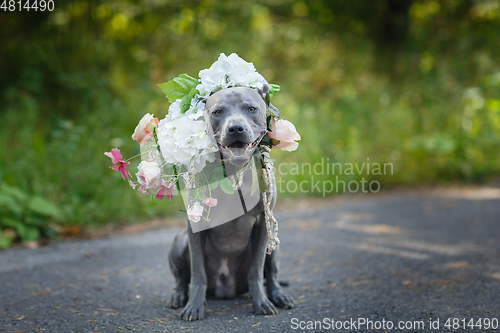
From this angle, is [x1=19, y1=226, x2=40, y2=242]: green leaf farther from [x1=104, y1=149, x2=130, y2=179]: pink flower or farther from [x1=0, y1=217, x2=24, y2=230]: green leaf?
[x1=104, y1=149, x2=130, y2=179]: pink flower

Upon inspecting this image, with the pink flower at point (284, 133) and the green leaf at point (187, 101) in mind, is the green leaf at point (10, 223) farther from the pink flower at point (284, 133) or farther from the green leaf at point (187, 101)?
the pink flower at point (284, 133)

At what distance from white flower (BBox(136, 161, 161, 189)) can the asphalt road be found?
2.77ft

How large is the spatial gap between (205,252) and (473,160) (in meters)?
6.90

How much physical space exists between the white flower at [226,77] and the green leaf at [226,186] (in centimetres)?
52

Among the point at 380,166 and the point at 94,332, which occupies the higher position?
the point at 380,166

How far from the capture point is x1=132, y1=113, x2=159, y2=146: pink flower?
2.66m

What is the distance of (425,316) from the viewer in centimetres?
272

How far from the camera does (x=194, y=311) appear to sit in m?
2.70

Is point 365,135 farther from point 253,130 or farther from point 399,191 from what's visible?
point 253,130

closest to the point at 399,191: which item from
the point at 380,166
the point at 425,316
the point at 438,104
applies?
the point at 380,166

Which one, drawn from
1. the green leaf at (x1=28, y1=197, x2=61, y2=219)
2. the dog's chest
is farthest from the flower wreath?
the green leaf at (x1=28, y1=197, x2=61, y2=219)

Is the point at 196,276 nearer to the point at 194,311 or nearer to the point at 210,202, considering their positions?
the point at 194,311

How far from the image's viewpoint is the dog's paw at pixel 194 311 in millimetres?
2680

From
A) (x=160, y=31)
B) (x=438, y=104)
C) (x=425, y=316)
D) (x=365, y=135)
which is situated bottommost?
(x=425, y=316)
